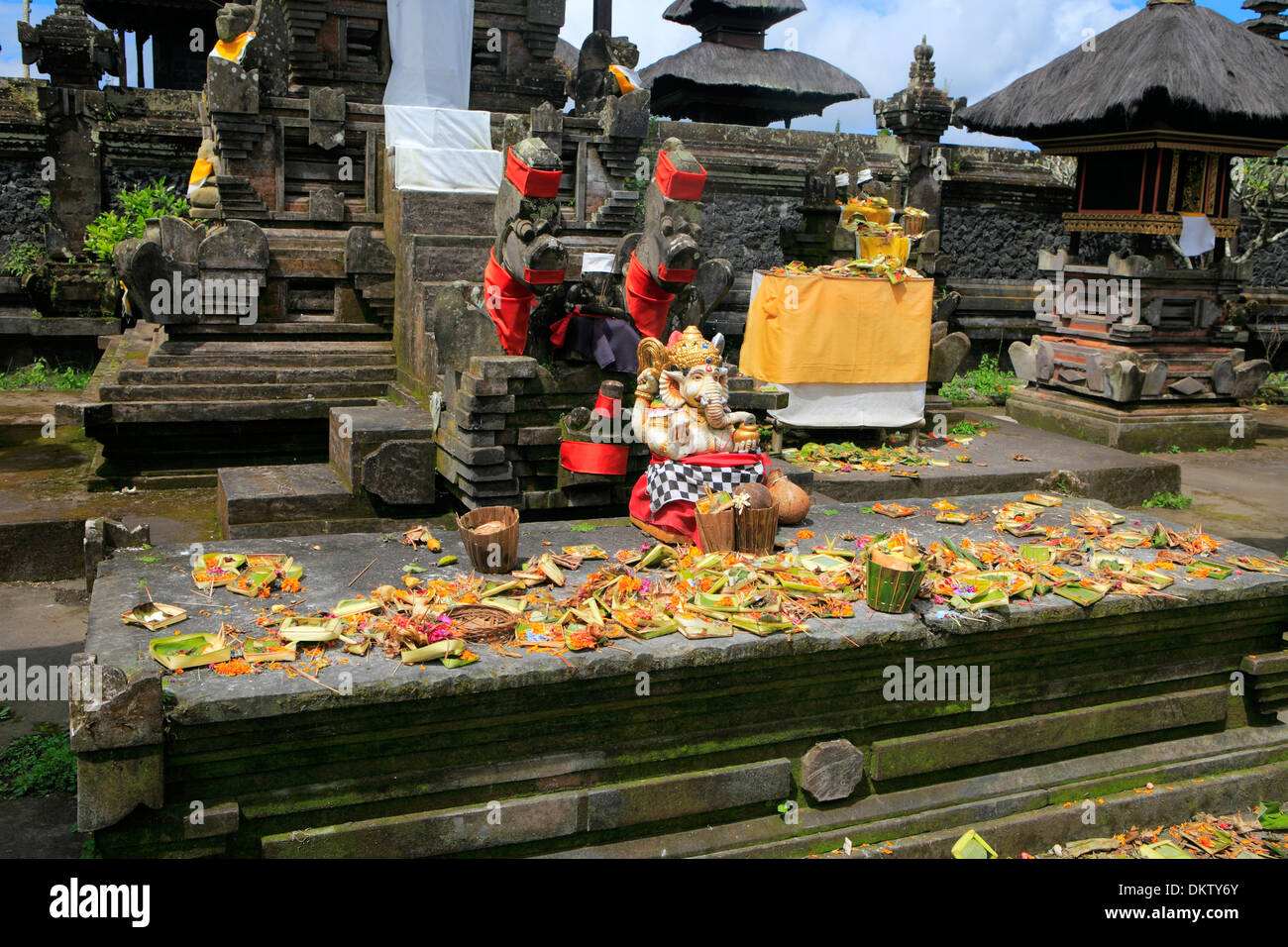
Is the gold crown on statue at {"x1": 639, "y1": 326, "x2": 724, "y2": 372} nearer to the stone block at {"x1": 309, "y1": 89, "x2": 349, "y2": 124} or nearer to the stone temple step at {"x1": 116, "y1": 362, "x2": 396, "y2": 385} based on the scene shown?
the stone temple step at {"x1": 116, "y1": 362, "x2": 396, "y2": 385}

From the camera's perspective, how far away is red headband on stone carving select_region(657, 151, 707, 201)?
650cm

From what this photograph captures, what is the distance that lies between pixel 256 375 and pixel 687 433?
4.58 metres

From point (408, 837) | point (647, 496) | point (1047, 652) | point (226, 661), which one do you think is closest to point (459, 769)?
point (408, 837)

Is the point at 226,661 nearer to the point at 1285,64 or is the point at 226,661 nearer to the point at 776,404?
the point at 776,404

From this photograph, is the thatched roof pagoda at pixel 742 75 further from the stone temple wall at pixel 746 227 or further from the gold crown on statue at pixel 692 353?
the gold crown on statue at pixel 692 353

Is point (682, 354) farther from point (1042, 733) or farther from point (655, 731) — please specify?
point (1042, 733)

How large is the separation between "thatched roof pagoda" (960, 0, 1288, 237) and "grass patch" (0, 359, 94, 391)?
1142 centimetres

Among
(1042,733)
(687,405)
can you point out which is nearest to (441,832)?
(687,405)

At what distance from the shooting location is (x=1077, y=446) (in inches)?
411

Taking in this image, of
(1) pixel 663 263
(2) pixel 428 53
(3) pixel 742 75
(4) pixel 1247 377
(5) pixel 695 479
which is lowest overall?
(5) pixel 695 479

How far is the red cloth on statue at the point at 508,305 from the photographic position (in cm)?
686

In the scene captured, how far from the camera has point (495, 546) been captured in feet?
→ 16.8

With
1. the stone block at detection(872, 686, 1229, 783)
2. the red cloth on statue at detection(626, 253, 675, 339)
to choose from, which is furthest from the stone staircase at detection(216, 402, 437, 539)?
the stone block at detection(872, 686, 1229, 783)

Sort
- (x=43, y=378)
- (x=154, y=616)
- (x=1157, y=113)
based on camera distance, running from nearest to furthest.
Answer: (x=154, y=616) → (x=1157, y=113) → (x=43, y=378)
